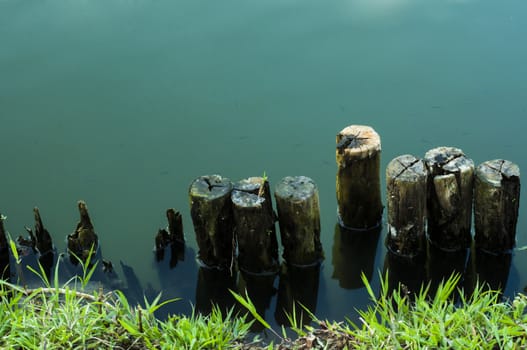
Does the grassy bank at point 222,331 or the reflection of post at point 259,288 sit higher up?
the grassy bank at point 222,331

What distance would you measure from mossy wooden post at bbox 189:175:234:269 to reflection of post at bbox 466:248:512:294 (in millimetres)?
2110

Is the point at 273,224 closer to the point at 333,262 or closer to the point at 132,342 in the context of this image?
the point at 333,262

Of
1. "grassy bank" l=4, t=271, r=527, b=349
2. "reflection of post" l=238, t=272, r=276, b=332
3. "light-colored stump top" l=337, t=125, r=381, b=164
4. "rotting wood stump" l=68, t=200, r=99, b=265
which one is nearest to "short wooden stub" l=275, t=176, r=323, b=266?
"reflection of post" l=238, t=272, r=276, b=332

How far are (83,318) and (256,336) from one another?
148 centimetres

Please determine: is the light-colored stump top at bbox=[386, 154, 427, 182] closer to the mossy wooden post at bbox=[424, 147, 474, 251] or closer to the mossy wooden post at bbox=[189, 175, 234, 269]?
the mossy wooden post at bbox=[424, 147, 474, 251]

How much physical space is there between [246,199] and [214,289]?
0.98m

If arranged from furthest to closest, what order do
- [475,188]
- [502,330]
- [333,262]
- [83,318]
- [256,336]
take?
[333,262]
[475,188]
[256,336]
[83,318]
[502,330]

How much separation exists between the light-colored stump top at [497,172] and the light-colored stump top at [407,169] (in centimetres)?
47

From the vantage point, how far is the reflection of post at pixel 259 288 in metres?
6.80

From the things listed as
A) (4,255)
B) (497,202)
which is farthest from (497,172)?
(4,255)

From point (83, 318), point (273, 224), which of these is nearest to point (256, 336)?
point (273, 224)

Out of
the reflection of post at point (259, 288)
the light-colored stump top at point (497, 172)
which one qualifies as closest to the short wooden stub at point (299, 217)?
the reflection of post at point (259, 288)

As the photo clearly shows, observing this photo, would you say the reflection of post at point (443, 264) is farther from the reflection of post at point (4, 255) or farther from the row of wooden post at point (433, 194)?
the reflection of post at point (4, 255)

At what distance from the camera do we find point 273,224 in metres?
6.65
